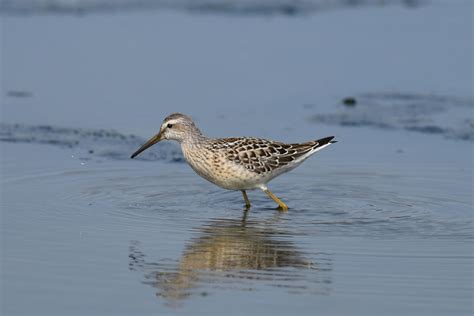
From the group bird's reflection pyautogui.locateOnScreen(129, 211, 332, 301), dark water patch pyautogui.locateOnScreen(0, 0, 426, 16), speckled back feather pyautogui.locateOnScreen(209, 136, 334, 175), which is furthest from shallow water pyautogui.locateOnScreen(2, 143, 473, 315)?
dark water patch pyautogui.locateOnScreen(0, 0, 426, 16)

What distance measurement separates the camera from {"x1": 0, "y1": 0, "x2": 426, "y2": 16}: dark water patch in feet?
69.7

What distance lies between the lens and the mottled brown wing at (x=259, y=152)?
12.4 metres

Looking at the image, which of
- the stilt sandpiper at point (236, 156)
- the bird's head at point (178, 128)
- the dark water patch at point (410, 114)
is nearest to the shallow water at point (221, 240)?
the stilt sandpiper at point (236, 156)

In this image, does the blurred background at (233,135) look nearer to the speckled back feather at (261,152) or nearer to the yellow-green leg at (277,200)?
the yellow-green leg at (277,200)

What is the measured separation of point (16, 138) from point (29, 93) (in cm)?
205

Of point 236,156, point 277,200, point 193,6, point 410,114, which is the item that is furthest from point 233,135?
point 193,6

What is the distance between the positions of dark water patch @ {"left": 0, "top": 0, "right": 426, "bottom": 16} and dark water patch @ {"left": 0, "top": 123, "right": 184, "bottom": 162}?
21.5ft

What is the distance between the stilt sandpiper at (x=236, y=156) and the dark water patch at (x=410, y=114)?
2994 millimetres

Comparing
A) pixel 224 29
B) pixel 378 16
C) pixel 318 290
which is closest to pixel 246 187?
pixel 318 290

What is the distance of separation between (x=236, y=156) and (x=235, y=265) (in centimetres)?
278

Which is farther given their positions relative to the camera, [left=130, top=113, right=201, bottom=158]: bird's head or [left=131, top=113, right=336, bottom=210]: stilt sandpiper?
[left=130, top=113, right=201, bottom=158]: bird's head

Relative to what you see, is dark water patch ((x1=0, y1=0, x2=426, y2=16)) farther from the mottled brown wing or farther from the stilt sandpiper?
the mottled brown wing

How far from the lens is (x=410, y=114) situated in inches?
637

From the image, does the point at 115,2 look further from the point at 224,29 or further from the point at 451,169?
the point at 451,169
